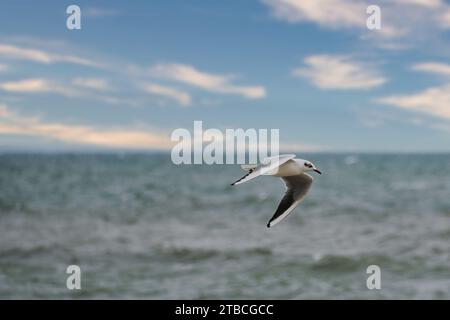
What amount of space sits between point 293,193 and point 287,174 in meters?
0.80

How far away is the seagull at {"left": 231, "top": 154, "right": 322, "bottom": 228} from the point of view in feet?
9.48

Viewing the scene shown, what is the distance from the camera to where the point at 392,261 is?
18.3m

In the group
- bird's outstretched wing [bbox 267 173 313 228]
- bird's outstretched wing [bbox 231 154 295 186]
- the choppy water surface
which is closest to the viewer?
bird's outstretched wing [bbox 231 154 295 186]

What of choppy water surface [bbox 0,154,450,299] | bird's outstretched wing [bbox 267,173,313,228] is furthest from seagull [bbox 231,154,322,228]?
choppy water surface [bbox 0,154,450,299]

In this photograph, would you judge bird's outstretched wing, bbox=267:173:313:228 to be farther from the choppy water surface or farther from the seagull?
the choppy water surface

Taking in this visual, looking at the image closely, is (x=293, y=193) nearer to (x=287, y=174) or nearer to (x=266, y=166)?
(x=287, y=174)

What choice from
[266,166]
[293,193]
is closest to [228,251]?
[293,193]

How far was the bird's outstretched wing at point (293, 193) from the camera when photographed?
3555 mm

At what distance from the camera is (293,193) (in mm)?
4020

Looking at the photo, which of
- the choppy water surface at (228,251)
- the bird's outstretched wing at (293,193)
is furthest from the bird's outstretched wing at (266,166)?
the choppy water surface at (228,251)

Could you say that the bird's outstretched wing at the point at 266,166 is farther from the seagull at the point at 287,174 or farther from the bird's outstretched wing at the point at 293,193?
the bird's outstretched wing at the point at 293,193

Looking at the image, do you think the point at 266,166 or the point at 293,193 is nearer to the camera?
the point at 266,166
